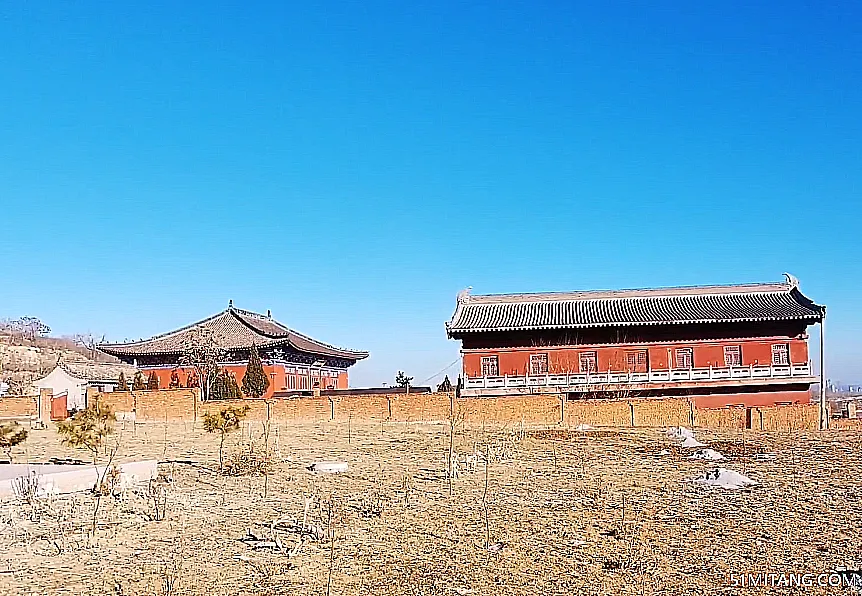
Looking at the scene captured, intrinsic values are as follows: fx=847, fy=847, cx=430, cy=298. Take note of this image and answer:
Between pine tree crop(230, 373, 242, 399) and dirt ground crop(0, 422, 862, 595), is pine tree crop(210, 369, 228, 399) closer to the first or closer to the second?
pine tree crop(230, 373, 242, 399)

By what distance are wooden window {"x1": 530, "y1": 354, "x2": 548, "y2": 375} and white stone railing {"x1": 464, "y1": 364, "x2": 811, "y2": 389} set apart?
23.6 inches

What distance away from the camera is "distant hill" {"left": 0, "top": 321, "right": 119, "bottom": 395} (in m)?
52.0

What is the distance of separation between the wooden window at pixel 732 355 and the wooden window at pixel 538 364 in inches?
220

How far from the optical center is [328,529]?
20.6 ft

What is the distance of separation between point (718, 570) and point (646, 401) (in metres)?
15.6

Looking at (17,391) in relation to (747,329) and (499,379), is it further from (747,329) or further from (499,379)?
(747,329)

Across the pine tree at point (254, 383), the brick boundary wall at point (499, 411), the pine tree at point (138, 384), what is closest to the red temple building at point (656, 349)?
the brick boundary wall at point (499, 411)

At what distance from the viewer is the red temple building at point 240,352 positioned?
32.3 metres

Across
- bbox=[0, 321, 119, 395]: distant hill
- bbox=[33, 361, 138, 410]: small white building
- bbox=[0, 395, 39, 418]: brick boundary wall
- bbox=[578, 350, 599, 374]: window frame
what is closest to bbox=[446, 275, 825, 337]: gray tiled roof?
bbox=[578, 350, 599, 374]: window frame

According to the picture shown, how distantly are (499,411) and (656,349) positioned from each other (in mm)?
7919

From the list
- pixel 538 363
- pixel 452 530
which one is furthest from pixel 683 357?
pixel 452 530

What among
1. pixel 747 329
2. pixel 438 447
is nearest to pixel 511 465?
pixel 438 447

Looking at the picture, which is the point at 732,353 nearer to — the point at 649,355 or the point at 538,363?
the point at 649,355

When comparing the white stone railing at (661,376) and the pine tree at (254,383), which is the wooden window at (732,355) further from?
the pine tree at (254,383)
